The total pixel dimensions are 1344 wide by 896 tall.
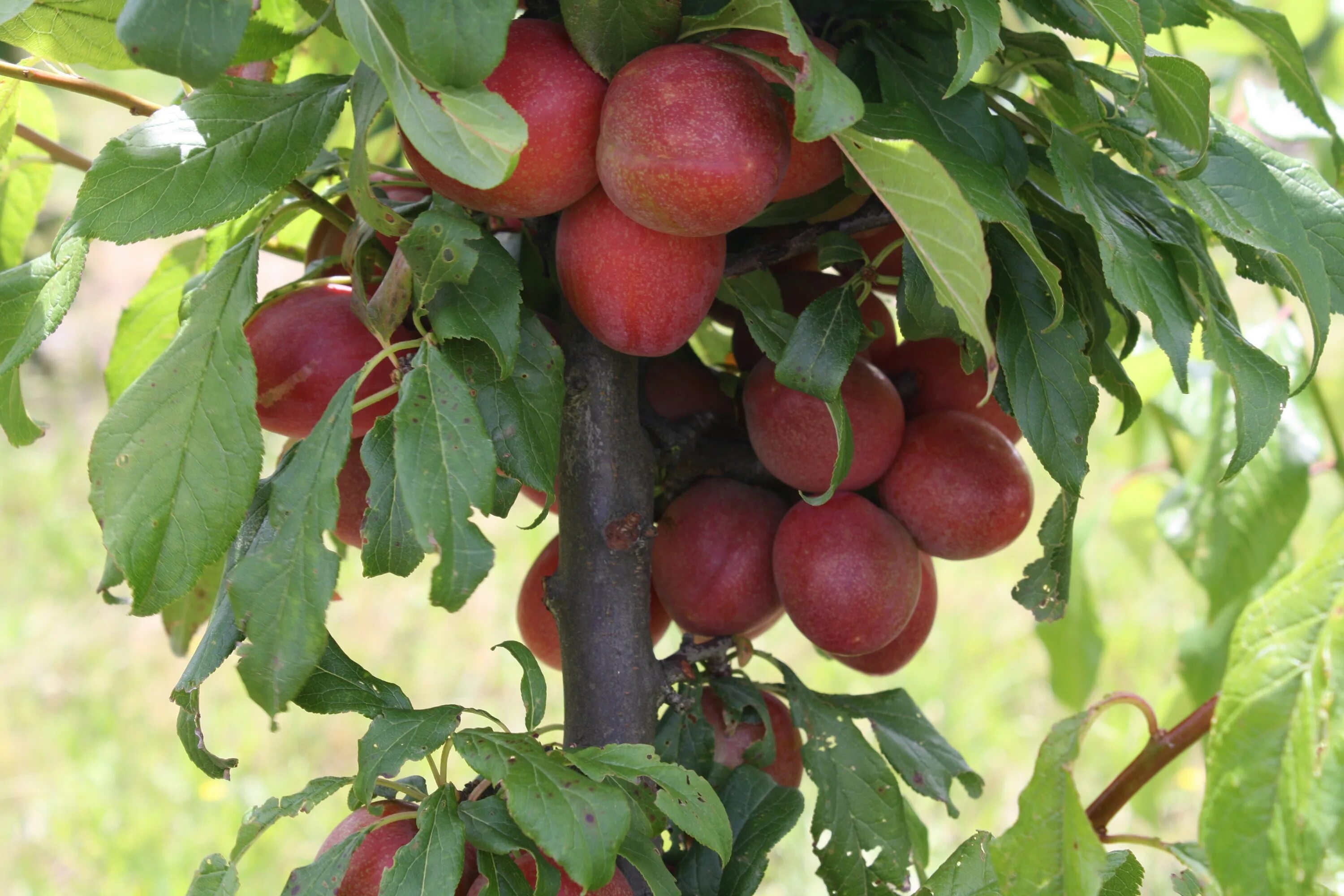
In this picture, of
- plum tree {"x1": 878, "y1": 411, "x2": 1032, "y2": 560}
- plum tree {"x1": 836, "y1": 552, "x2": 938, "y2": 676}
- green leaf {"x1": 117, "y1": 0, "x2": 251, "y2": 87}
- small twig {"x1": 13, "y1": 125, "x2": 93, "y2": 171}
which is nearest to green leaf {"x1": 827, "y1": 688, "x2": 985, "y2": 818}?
plum tree {"x1": 836, "y1": 552, "x2": 938, "y2": 676}

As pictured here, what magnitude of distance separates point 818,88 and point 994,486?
35 centimetres

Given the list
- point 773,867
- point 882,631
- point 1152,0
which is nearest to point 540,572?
point 882,631

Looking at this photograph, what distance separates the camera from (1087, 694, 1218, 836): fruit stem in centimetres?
65

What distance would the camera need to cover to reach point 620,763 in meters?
0.54

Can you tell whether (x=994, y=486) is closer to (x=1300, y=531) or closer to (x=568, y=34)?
(x=568, y=34)

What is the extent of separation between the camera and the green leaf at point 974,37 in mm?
460

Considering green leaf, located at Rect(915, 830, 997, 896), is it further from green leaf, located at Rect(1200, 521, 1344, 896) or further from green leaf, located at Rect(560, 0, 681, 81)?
green leaf, located at Rect(560, 0, 681, 81)

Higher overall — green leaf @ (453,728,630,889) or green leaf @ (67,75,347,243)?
green leaf @ (67,75,347,243)

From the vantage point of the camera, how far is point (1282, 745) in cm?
40

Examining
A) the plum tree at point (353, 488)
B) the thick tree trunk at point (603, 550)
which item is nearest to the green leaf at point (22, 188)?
the plum tree at point (353, 488)

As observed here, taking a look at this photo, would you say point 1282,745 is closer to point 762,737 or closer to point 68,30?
point 762,737

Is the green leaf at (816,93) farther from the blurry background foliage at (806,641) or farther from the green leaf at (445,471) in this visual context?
the blurry background foliage at (806,641)

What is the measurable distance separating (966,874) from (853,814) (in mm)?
111

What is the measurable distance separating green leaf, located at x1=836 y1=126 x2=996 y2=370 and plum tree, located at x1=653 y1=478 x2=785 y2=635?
27 centimetres
